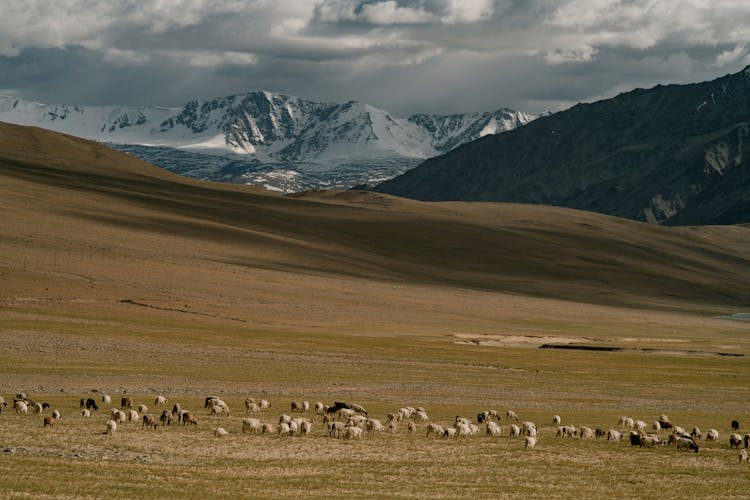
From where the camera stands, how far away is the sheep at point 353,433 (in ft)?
120

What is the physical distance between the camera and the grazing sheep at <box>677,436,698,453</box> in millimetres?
36500

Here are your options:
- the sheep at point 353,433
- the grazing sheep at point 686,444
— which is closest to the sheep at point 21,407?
the sheep at point 353,433

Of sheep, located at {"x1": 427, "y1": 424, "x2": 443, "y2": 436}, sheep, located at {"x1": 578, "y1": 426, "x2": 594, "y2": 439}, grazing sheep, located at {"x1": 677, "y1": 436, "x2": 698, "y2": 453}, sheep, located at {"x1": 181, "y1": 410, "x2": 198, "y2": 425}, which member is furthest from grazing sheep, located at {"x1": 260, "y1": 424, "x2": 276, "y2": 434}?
grazing sheep, located at {"x1": 677, "y1": 436, "x2": 698, "y2": 453}

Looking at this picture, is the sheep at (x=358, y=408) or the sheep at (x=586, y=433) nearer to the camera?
the sheep at (x=586, y=433)

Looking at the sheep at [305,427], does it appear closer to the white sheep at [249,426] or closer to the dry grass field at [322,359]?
the dry grass field at [322,359]

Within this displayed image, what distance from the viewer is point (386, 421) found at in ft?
135

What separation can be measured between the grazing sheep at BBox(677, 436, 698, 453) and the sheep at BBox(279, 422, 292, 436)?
13.7 meters

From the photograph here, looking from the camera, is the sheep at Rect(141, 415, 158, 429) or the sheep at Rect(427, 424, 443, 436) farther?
the sheep at Rect(427, 424, 443, 436)

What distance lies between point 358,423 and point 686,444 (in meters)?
11.6

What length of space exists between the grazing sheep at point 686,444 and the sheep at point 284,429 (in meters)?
13.7

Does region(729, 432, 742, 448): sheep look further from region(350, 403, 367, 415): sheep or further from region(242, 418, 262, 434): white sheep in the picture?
region(242, 418, 262, 434): white sheep

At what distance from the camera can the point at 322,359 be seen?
66.9m

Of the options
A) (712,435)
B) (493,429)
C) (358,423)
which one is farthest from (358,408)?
(712,435)

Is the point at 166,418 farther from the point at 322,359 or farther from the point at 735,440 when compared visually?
the point at 322,359
